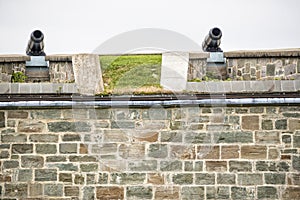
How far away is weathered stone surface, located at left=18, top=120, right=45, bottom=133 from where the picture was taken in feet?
27.6

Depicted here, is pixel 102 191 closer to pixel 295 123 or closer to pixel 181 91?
pixel 181 91

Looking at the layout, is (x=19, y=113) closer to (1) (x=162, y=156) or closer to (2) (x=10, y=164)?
(2) (x=10, y=164)

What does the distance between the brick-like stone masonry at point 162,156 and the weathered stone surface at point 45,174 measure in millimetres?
15

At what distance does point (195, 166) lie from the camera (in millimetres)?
8297

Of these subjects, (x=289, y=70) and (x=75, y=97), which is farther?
(x=289, y=70)

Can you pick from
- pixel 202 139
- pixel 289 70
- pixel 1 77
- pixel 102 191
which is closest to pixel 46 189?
pixel 102 191

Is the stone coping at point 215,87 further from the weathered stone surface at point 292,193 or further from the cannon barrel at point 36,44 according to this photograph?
the cannon barrel at point 36,44

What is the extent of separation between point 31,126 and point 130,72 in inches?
140

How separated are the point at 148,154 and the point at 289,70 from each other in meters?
4.25

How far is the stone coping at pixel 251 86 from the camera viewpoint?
8258mm

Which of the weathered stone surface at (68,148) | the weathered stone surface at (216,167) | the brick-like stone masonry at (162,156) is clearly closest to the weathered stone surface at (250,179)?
the brick-like stone masonry at (162,156)

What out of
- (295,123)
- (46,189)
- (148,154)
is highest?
(295,123)

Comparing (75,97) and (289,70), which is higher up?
(289,70)

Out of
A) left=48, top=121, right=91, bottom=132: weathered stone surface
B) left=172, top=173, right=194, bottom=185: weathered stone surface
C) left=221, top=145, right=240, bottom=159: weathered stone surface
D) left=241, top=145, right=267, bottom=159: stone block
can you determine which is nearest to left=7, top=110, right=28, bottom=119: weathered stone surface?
left=48, top=121, right=91, bottom=132: weathered stone surface
